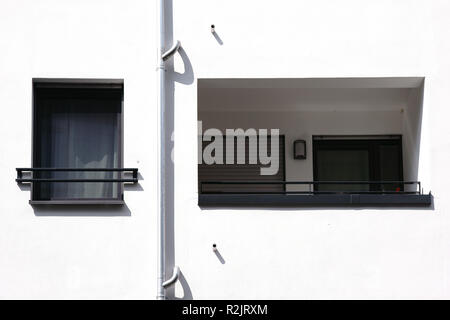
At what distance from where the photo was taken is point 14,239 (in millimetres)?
8797

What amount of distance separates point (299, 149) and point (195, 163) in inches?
91.1

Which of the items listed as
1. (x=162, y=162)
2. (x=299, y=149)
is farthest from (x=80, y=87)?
(x=299, y=149)

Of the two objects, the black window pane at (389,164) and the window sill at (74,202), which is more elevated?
the black window pane at (389,164)

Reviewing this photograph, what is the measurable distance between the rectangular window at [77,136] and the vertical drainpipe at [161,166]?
545 mm

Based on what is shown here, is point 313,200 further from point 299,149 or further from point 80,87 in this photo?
point 80,87

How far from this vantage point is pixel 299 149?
1094 cm

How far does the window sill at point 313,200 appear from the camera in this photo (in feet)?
29.5

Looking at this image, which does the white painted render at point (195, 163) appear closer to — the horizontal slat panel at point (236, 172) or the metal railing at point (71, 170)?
the metal railing at point (71, 170)

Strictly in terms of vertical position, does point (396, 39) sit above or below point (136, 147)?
above

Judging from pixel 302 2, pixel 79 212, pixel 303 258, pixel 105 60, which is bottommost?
pixel 303 258

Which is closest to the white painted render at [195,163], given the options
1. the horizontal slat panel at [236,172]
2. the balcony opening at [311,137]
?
the balcony opening at [311,137]
